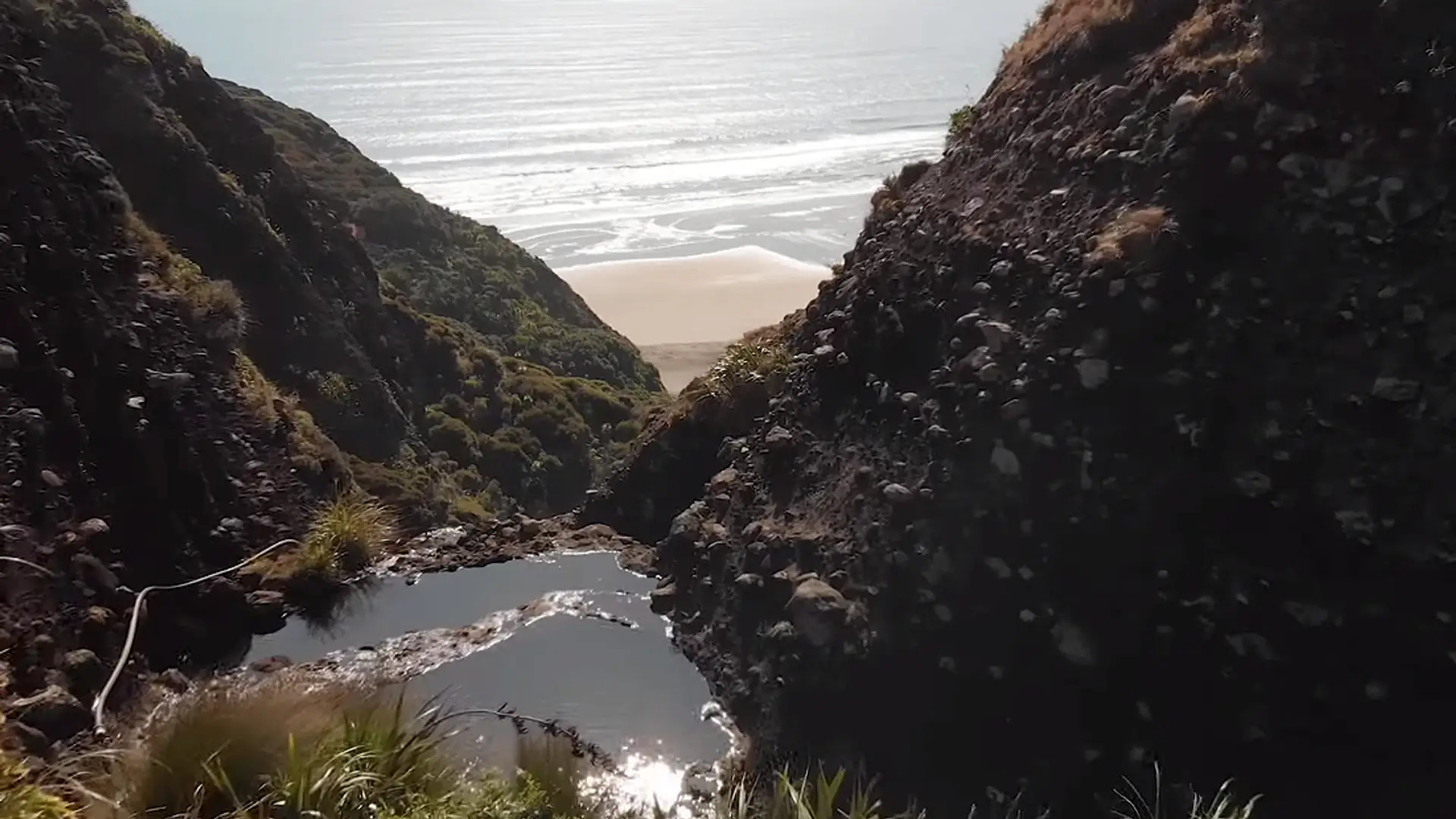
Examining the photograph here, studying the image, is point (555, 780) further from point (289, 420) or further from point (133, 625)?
point (289, 420)

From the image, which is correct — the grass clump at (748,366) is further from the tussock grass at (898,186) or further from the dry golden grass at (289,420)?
the dry golden grass at (289,420)

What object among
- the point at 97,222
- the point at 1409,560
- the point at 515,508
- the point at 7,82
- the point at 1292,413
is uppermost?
the point at 7,82

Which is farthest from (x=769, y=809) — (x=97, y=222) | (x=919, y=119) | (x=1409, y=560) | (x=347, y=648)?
(x=919, y=119)

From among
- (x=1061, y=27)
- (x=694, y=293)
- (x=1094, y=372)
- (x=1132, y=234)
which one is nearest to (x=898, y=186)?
(x=1061, y=27)

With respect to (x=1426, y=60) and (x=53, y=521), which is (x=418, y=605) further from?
(x=1426, y=60)

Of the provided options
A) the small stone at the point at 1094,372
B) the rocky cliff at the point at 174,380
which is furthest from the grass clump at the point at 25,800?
the small stone at the point at 1094,372

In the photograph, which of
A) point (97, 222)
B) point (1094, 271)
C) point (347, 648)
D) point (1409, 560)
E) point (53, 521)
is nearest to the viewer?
point (1409, 560)

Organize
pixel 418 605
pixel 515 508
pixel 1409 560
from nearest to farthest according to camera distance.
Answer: pixel 1409 560 < pixel 418 605 < pixel 515 508
